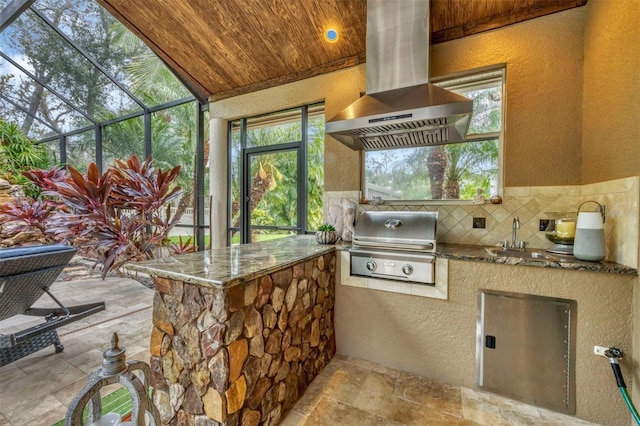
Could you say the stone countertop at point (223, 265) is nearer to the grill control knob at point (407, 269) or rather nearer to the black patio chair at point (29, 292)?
the grill control knob at point (407, 269)

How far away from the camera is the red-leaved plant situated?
9.43 ft

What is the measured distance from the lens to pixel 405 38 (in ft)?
6.75

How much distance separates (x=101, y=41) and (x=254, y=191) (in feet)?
11.6

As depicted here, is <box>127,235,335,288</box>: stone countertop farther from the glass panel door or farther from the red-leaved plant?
the red-leaved plant

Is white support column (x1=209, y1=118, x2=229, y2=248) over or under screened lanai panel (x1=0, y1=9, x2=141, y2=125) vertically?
under

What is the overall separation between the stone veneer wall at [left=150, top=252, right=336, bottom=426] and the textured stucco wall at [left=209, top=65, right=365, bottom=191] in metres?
1.37

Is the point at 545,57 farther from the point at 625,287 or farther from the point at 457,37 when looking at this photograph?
the point at 625,287

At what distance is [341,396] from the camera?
167 cm

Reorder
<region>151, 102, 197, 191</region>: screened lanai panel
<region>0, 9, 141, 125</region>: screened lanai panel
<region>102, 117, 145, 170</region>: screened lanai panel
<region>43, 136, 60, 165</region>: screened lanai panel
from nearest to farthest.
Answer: <region>0, 9, 141, 125</region>: screened lanai panel → <region>151, 102, 197, 191</region>: screened lanai panel → <region>102, 117, 145, 170</region>: screened lanai panel → <region>43, 136, 60, 165</region>: screened lanai panel

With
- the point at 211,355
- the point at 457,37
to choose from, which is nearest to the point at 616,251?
the point at 457,37

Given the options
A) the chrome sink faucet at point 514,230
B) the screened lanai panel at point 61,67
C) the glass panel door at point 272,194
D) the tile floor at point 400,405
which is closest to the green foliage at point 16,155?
the screened lanai panel at point 61,67

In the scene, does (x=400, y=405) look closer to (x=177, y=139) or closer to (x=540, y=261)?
(x=540, y=261)

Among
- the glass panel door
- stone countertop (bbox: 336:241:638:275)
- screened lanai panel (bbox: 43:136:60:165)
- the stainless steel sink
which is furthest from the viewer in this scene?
screened lanai panel (bbox: 43:136:60:165)

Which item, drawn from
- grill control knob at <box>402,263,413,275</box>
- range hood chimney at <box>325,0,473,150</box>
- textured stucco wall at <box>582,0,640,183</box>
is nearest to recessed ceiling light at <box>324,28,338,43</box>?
range hood chimney at <box>325,0,473,150</box>
